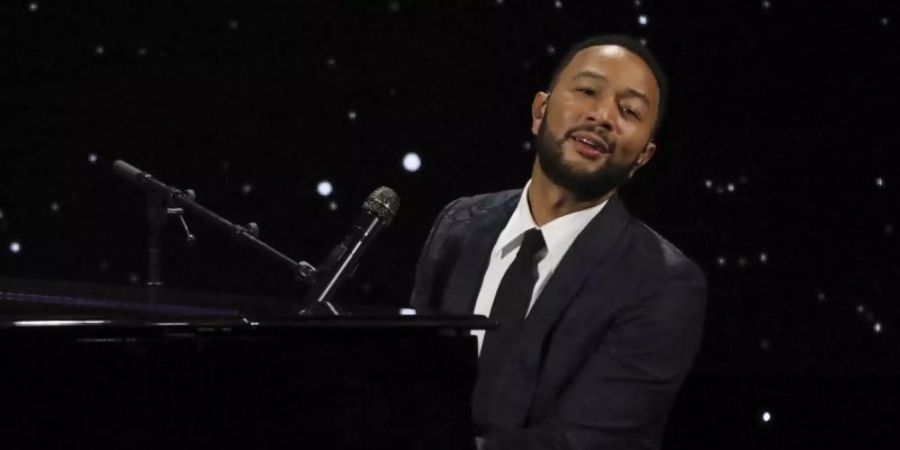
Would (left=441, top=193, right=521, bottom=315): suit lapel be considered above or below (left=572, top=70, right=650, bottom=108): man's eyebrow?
below

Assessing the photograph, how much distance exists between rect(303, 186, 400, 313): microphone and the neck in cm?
40

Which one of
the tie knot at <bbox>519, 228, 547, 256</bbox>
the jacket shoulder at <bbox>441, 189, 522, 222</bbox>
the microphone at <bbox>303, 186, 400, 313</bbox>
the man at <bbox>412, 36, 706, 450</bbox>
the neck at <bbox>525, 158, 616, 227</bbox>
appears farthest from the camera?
the jacket shoulder at <bbox>441, 189, 522, 222</bbox>

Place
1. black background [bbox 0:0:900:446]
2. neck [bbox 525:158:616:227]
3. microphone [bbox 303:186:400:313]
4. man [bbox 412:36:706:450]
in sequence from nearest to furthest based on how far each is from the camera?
1. microphone [bbox 303:186:400:313]
2. man [bbox 412:36:706:450]
3. neck [bbox 525:158:616:227]
4. black background [bbox 0:0:900:446]

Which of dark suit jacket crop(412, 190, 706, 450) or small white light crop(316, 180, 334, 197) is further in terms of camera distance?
small white light crop(316, 180, 334, 197)

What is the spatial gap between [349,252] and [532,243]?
36 centimetres

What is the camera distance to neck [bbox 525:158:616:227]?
2.13m

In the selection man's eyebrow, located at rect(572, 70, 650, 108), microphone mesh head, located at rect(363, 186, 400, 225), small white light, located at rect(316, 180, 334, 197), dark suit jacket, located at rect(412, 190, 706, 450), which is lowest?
dark suit jacket, located at rect(412, 190, 706, 450)

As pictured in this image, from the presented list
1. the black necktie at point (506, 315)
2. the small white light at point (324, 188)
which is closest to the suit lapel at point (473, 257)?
the black necktie at point (506, 315)

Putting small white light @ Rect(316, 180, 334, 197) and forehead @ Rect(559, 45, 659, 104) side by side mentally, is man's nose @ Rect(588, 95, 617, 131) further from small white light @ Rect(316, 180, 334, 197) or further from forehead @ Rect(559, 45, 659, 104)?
small white light @ Rect(316, 180, 334, 197)

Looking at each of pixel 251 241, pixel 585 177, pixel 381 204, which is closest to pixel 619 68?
pixel 585 177

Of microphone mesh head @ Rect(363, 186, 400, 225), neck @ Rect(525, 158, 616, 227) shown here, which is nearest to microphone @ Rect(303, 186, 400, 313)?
microphone mesh head @ Rect(363, 186, 400, 225)

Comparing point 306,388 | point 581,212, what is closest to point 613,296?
point 581,212

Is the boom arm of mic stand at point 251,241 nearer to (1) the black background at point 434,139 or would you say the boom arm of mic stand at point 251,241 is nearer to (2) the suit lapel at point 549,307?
(2) the suit lapel at point 549,307

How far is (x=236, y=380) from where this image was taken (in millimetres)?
1421
